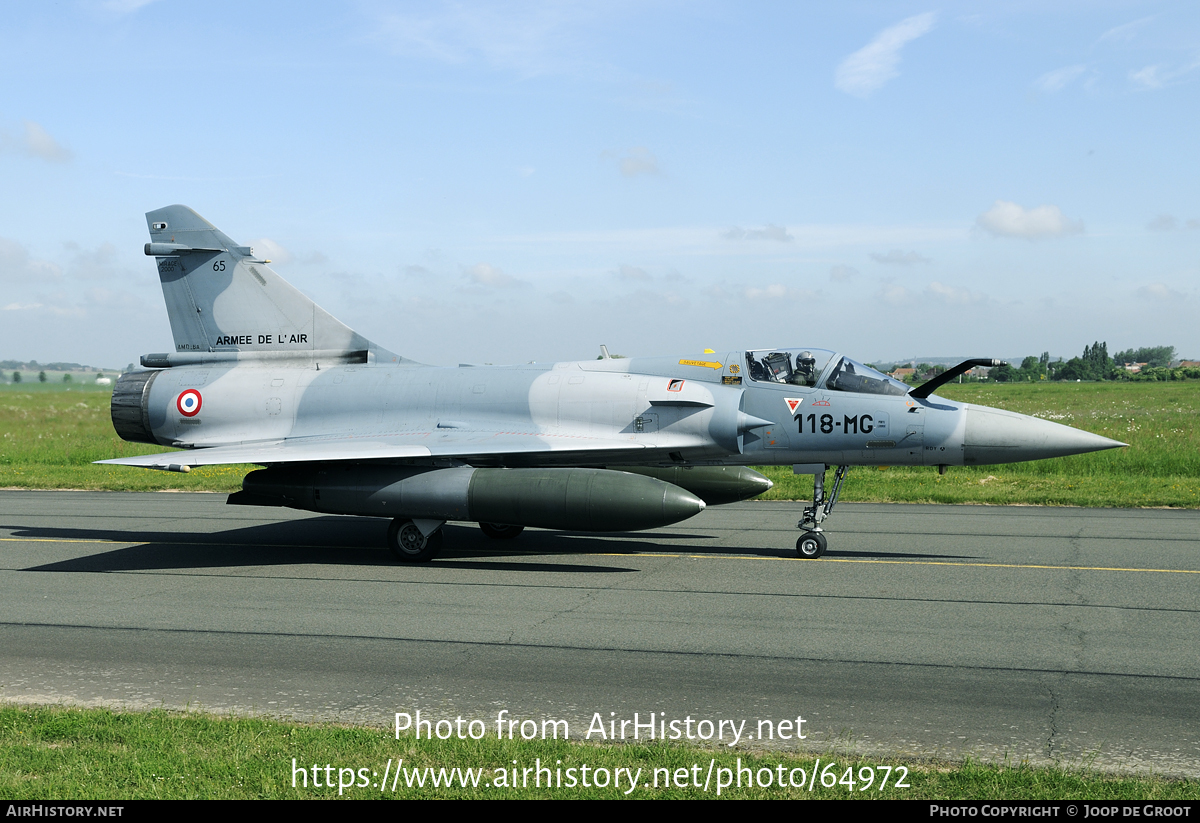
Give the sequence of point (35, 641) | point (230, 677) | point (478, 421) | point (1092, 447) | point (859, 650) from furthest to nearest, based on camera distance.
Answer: point (478, 421) < point (1092, 447) < point (35, 641) < point (859, 650) < point (230, 677)

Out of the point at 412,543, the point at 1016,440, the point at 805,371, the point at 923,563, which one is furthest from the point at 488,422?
the point at 1016,440

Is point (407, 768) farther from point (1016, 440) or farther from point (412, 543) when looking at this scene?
point (1016, 440)

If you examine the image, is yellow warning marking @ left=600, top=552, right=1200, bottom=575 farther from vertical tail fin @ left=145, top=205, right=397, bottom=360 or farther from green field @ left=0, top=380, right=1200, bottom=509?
green field @ left=0, top=380, right=1200, bottom=509

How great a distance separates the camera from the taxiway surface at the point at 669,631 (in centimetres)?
666

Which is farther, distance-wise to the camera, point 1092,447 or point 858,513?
point 858,513

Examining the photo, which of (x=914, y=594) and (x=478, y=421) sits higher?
(x=478, y=421)

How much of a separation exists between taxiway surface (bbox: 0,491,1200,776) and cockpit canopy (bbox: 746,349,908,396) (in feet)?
7.30

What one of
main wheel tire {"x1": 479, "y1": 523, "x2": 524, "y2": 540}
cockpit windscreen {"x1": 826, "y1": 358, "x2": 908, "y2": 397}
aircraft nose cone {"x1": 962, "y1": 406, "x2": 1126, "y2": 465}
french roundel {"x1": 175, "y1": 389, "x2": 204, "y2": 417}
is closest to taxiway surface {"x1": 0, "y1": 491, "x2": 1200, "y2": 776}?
main wheel tire {"x1": 479, "y1": 523, "x2": 524, "y2": 540}

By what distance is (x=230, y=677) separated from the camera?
758 centimetres

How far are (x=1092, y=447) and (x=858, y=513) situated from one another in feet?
19.0

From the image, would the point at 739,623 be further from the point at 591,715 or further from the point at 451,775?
the point at 451,775

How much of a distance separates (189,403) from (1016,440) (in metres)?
11.6
